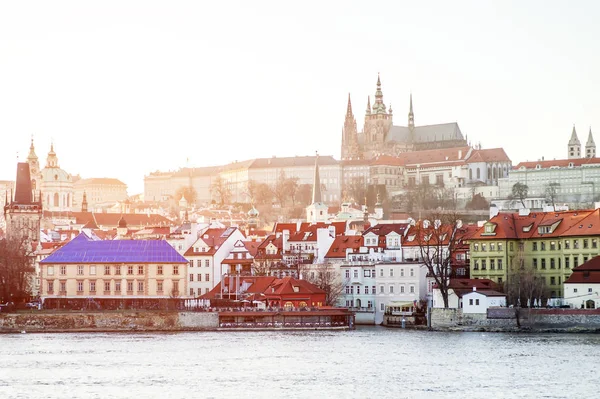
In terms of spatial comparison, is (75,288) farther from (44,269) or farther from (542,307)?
(542,307)

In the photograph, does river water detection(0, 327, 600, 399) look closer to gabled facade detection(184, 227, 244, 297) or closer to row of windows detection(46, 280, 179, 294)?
row of windows detection(46, 280, 179, 294)

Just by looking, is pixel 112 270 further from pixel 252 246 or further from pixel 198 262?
pixel 252 246

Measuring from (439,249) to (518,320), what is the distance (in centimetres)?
1267

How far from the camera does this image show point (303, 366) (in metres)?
53.8

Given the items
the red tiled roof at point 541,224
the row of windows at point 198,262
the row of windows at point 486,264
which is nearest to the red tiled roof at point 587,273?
the red tiled roof at point 541,224

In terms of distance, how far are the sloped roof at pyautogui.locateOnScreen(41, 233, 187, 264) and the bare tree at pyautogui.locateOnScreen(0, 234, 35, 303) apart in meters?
2.69

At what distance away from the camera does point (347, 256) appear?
85.2 m

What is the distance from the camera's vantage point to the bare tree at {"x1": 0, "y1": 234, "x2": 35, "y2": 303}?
277 feet

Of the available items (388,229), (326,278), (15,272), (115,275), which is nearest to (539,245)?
(388,229)

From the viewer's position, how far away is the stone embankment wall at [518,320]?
2692 inches

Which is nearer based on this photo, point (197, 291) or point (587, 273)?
point (587, 273)

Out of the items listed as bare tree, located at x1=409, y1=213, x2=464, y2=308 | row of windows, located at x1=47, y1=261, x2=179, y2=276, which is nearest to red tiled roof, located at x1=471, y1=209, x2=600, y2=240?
bare tree, located at x1=409, y1=213, x2=464, y2=308

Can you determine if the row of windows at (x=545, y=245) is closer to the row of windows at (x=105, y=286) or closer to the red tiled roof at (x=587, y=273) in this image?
the red tiled roof at (x=587, y=273)

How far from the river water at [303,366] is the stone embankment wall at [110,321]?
4.45m
